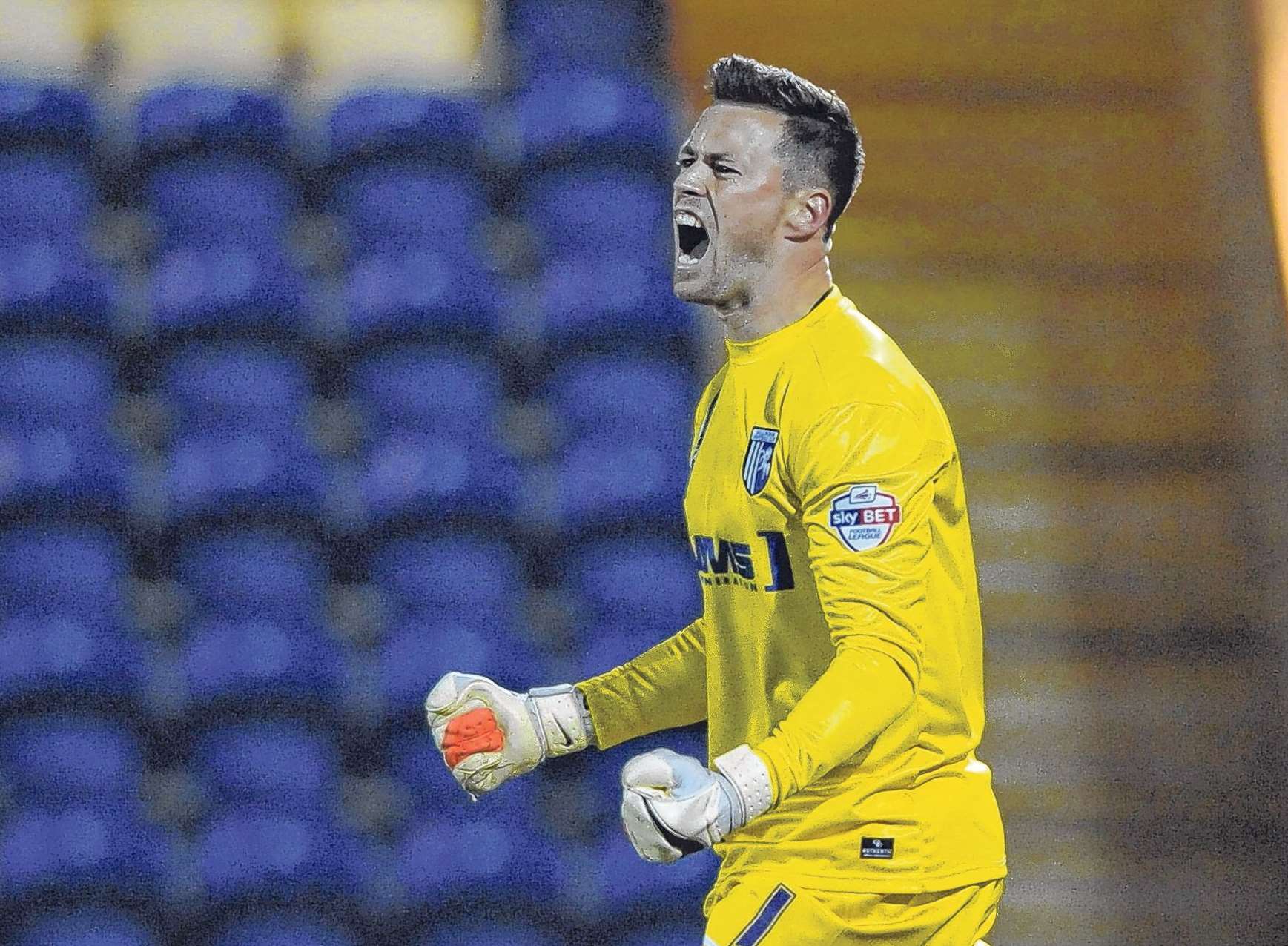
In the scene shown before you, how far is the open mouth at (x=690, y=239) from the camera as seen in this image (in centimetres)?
143

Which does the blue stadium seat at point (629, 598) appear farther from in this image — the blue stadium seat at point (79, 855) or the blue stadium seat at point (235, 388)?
the blue stadium seat at point (79, 855)

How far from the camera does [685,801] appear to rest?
45.6 inches

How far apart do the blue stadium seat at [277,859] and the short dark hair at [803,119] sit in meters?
0.94

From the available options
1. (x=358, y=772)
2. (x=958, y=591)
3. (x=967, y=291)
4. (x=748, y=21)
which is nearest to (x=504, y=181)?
(x=748, y=21)

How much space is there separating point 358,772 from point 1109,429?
3.35ft

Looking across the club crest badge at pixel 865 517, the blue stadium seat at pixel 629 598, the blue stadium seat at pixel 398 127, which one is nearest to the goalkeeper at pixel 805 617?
the club crest badge at pixel 865 517

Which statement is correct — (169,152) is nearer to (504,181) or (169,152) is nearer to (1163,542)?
(504,181)

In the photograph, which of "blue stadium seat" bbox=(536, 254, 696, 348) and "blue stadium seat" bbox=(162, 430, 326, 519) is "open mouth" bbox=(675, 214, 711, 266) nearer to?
"blue stadium seat" bbox=(536, 254, 696, 348)

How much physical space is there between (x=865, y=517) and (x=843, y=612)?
74mm

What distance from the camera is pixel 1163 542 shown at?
208cm

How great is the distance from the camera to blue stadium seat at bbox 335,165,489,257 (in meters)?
2.01

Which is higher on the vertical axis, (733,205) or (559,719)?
(733,205)

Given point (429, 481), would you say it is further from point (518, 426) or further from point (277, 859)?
point (277, 859)

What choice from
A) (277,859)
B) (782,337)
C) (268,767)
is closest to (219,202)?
(268,767)
